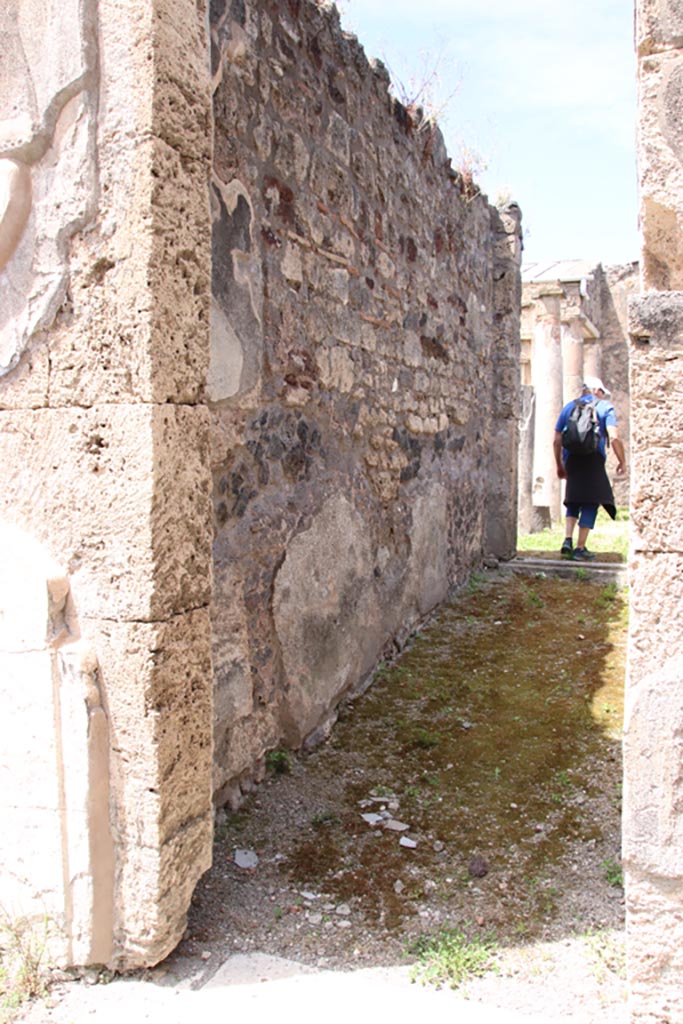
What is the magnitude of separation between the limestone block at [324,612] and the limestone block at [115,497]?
1.27 m

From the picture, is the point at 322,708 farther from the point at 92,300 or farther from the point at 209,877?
the point at 92,300

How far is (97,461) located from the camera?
2.01 meters

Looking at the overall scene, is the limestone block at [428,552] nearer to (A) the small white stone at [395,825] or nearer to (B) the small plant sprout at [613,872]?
(A) the small white stone at [395,825]

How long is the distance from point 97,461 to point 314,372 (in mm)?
1700

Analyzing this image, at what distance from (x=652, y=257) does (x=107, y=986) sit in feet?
6.81

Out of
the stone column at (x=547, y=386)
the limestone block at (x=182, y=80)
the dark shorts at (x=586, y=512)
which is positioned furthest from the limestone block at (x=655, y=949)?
the stone column at (x=547, y=386)

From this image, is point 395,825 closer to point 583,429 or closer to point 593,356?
point 583,429

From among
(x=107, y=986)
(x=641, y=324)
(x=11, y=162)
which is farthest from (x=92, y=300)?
(x=107, y=986)

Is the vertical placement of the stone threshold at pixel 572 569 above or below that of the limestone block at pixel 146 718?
below

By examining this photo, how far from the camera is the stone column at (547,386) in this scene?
1179cm

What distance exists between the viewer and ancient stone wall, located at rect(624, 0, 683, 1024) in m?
1.64

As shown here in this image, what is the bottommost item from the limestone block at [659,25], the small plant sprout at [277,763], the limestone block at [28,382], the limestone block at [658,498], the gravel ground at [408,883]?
the gravel ground at [408,883]

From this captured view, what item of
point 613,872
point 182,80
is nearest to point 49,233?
point 182,80

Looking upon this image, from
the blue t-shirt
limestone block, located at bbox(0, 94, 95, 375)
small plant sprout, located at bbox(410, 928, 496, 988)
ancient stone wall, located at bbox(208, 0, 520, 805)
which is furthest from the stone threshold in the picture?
limestone block, located at bbox(0, 94, 95, 375)
